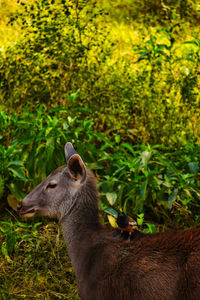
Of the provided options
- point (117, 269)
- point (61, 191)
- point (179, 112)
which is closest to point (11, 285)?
point (61, 191)

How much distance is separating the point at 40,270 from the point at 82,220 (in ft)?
3.89

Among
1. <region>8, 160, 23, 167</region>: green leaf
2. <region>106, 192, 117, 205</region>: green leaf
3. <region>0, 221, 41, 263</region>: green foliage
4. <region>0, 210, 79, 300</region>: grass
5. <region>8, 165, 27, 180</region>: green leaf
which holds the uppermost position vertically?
<region>8, 160, 23, 167</region>: green leaf

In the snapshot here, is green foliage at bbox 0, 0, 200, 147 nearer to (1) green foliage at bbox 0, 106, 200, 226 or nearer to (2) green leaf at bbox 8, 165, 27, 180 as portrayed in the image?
(1) green foliage at bbox 0, 106, 200, 226

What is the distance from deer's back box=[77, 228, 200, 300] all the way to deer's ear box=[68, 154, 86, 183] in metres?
0.43

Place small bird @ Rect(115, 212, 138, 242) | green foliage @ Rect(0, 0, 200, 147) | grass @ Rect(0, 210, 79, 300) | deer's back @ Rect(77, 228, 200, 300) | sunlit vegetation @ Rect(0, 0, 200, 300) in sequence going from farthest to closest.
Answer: green foliage @ Rect(0, 0, 200, 147)
sunlit vegetation @ Rect(0, 0, 200, 300)
grass @ Rect(0, 210, 79, 300)
small bird @ Rect(115, 212, 138, 242)
deer's back @ Rect(77, 228, 200, 300)

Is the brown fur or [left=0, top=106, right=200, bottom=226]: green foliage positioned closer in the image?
the brown fur

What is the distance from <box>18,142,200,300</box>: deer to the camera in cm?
310

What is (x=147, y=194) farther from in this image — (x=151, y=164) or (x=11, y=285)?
(x=11, y=285)

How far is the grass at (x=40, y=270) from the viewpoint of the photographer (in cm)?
436

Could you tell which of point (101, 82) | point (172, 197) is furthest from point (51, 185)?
point (101, 82)

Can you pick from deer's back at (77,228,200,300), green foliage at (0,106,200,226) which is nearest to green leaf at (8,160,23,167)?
green foliage at (0,106,200,226)

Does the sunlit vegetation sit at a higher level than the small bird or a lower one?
lower

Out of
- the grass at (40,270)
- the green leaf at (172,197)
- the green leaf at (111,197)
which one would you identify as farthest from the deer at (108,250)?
the green leaf at (172,197)

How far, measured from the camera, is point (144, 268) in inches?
126
